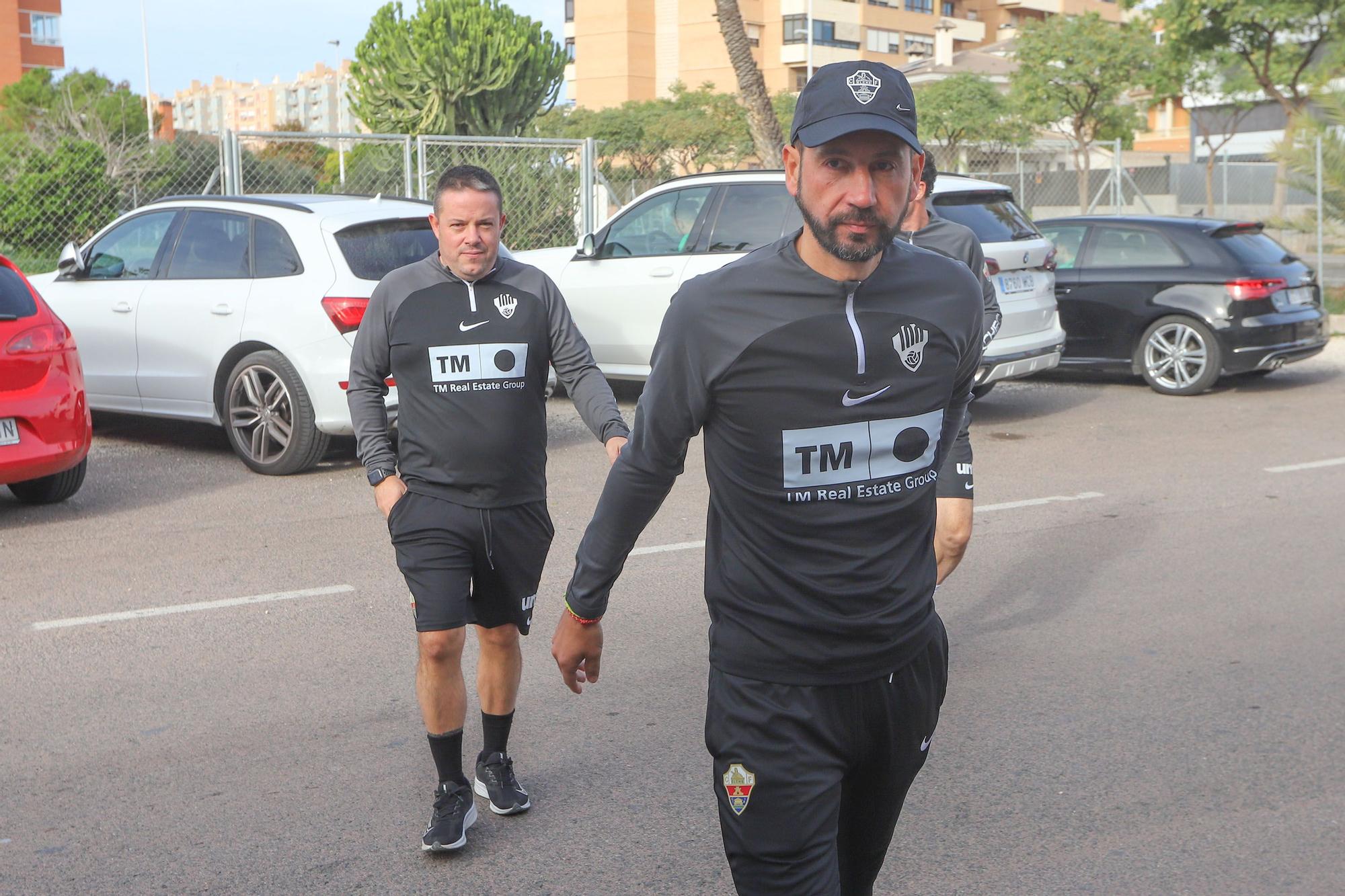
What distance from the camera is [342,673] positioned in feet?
17.3

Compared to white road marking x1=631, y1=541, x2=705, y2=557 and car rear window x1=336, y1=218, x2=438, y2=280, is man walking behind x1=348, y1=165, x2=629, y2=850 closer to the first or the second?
white road marking x1=631, y1=541, x2=705, y2=557

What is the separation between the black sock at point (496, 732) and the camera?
4078 mm

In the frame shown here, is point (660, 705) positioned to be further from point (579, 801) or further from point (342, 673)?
point (342, 673)

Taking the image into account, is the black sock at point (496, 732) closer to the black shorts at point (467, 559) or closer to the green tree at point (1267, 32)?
the black shorts at point (467, 559)

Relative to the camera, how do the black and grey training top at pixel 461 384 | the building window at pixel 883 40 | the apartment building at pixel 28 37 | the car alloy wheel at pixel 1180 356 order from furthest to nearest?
the apartment building at pixel 28 37 < the building window at pixel 883 40 < the car alloy wheel at pixel 1180 356 < the black and grey training top at pixel 461 384

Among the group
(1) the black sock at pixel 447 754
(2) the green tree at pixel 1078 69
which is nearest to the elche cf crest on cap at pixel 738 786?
(1) the black sock at pixel 447 754

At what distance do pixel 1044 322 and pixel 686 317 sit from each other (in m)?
9.27

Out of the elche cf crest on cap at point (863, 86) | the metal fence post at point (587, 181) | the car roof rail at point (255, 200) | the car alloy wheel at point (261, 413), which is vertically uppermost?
the metal fence post at point (587, 181)

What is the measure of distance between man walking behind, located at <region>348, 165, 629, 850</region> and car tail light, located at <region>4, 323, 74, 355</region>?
446 cm

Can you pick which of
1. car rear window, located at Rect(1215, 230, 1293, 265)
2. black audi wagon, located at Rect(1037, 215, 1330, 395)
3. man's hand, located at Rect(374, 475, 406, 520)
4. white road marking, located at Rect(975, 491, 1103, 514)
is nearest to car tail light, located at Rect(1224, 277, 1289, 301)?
black audi wagon, located at Rect(1037, 215, 1330, 395)

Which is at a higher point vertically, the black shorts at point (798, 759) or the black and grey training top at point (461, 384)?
the black and grey training top at point (461, 384)

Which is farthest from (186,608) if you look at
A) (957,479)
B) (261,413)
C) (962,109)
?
(962,109)

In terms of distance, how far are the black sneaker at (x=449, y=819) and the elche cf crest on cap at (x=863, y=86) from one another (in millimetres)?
2267

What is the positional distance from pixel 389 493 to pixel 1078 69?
37.2m
